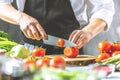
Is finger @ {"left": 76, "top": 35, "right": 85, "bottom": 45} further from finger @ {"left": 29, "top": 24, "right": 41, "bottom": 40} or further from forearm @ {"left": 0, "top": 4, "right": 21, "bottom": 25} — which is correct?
forearm @ {"left": 0, "top": 4, "right": 21, "bottom": 25}

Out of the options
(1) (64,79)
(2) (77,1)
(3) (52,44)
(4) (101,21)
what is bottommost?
(1) (64,79)

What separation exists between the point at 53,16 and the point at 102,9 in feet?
1.28

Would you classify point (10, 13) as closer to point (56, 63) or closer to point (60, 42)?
point (60, 42)

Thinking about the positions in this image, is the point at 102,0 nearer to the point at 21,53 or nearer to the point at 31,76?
the point at 21,53

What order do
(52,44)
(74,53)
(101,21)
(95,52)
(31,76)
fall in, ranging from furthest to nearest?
(95,52) → (101,21) → (52,44) → (74,53) → (31,76)

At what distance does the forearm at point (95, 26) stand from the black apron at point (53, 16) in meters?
0.19

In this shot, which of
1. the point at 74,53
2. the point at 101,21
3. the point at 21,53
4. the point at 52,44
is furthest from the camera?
the point at 101,21

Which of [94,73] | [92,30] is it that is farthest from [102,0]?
[94,73]

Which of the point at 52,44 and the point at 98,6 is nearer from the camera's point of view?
the point at 52,44


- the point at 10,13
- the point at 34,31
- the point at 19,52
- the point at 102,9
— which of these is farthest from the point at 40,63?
the point at 102,9

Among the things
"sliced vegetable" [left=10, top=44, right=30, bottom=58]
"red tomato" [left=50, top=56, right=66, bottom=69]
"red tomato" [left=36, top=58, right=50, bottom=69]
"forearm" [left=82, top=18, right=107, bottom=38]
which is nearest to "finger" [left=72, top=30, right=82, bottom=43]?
"forearm" [left=82, top=18, right=107, bottom=38]

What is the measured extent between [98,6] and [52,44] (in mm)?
540

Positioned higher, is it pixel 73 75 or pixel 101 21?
pixel 101 21

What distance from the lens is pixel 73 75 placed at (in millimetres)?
975
